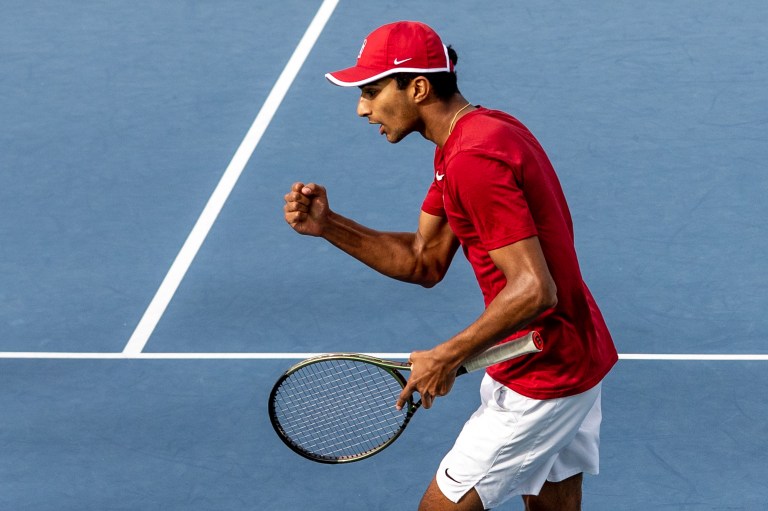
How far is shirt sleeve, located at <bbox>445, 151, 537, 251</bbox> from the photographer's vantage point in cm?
377

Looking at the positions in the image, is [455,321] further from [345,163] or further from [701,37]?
[701,37]

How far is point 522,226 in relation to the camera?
12.3ft

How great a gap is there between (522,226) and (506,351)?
1.60 feet

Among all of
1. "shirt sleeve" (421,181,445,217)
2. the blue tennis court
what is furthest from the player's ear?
the blue tennis court

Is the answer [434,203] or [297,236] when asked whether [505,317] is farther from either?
[297,236]

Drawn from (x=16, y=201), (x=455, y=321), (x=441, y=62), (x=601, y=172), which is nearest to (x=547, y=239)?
(x=441, y=62)

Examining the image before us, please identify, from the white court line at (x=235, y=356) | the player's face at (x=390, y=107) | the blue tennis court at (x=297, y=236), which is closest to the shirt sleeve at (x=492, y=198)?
the player's face at (x=390, y=107)

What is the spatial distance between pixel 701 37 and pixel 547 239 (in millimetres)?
5896

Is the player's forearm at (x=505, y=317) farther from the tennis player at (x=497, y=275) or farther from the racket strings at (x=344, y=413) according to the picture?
the racket strings at (x=344, y=413)

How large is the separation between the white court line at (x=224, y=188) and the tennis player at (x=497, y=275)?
87.5 inches

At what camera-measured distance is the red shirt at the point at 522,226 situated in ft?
12.5

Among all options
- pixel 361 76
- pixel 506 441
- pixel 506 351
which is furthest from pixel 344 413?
pixel 361 76

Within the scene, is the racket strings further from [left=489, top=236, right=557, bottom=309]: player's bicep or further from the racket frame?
[left=489, top=236, right=557, bottom=309]: player's bicep

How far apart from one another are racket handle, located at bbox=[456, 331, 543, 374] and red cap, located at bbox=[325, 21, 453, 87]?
834 mm
